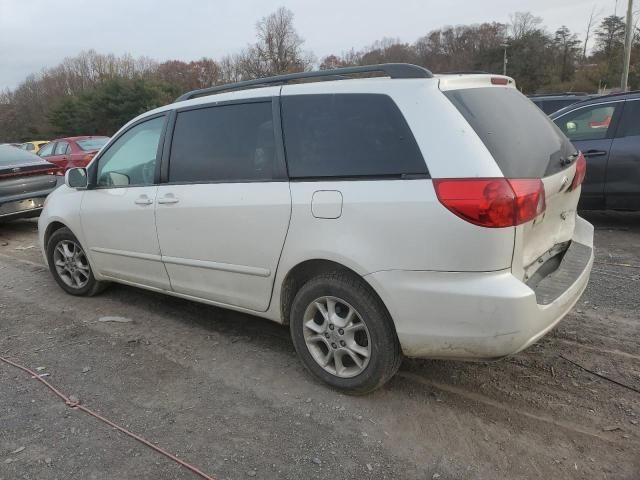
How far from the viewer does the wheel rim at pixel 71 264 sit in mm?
4918

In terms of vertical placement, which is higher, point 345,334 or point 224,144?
point 224,144

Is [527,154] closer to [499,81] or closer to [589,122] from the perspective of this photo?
[499,81]

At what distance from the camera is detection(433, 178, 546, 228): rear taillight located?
248cm

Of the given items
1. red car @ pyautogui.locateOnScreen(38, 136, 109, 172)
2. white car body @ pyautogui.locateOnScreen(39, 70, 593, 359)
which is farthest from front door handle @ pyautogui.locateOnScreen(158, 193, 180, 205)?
red car @ pyautogui.locateOnScreen(38, 136, 109, 172)

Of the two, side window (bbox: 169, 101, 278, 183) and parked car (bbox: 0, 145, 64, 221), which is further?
parked car (bbox: 0, 145, 64, 221)

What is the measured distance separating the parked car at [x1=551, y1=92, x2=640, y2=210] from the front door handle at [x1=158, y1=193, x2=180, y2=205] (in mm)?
5129

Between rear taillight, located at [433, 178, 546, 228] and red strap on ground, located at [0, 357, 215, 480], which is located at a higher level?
rear taillight, located at [433, 178, 546, 228]

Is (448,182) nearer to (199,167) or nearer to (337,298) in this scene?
(337,298)

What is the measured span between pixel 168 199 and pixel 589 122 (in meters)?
5.50

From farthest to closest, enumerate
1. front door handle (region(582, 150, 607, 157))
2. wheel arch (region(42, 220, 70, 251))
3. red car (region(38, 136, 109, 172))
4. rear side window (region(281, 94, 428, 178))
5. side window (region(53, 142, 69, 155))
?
side window (region(53, 142, 69, 155))
red car (region(38, 136, 109, 172))
front door handle (region(582, 150, 607, 157))
wheel arch (region(42, 220, 70, 251))
rear side window (region(281, 94, 428, 178))

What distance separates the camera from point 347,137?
2.95 meters

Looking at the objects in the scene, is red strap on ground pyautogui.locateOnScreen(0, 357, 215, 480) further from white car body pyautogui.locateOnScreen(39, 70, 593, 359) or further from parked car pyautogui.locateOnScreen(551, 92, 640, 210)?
parked car pyautogui.locateOnScreen(551, 92, 640, 210)

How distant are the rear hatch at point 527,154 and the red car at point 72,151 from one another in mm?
13367

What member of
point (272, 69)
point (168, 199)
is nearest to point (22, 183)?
point (168, 199)
